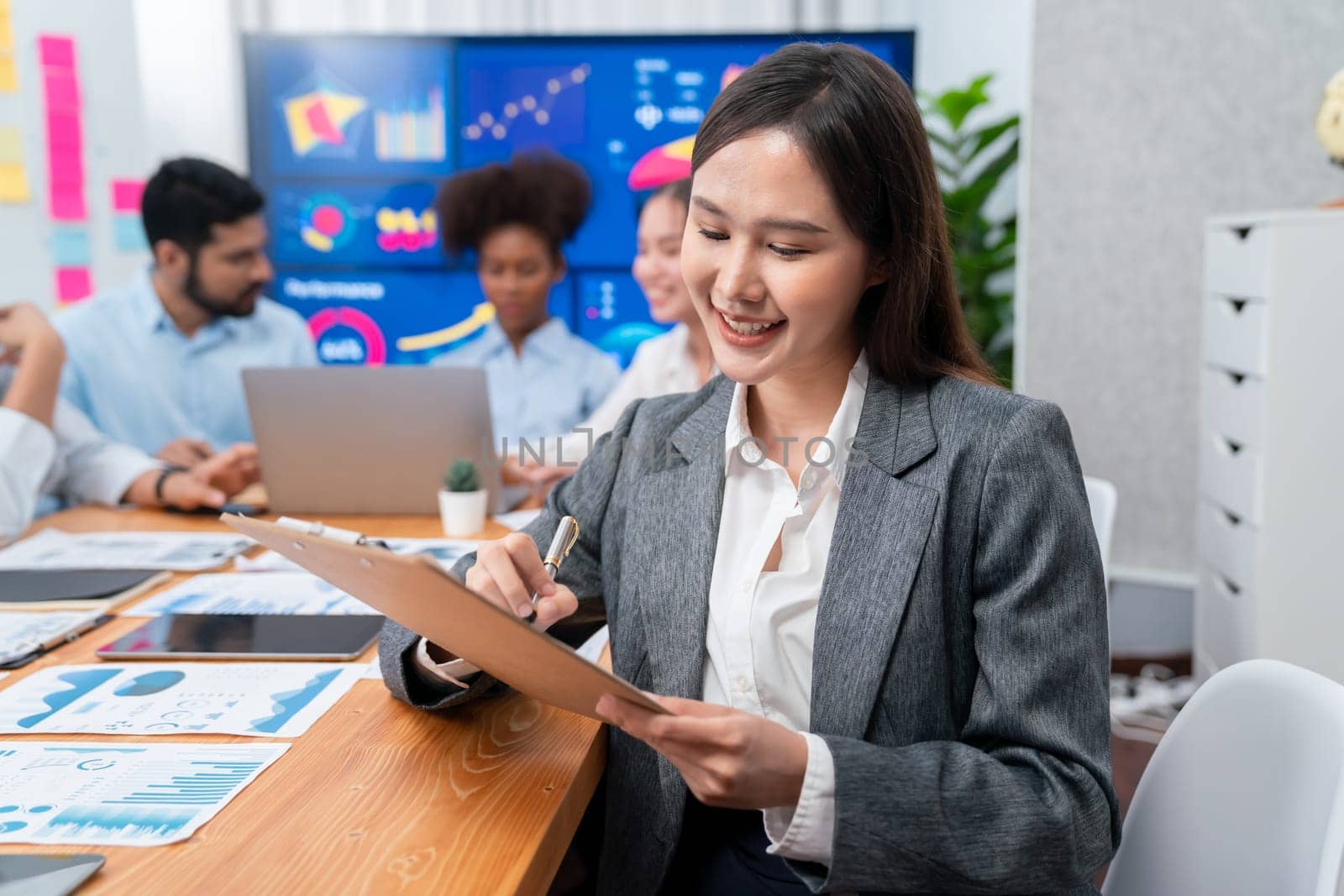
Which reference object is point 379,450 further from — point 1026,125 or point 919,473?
point 1026,125

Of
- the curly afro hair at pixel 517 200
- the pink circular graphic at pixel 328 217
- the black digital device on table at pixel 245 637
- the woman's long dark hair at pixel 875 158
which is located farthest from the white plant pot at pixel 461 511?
the pink circular graphic at pixel 328 217

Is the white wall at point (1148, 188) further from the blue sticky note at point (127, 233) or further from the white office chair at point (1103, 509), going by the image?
the blue sticky note at point (127, 233)

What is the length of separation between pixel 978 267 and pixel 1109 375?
61cm

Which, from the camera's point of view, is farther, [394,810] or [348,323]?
[348,323]

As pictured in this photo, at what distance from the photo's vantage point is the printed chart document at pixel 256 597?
148 cm

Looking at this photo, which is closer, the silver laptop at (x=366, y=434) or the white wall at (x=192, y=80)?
the silver laptop at (x=366, y=434)

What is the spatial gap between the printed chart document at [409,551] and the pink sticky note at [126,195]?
7.87ft

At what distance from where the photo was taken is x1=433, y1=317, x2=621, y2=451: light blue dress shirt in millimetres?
3316

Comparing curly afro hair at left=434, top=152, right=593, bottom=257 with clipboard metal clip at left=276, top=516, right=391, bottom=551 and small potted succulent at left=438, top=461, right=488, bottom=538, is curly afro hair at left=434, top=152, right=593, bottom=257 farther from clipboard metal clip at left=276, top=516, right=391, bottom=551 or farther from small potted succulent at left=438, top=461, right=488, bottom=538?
clipboard metal clip at left=276, top=516, right=391, bottom=551

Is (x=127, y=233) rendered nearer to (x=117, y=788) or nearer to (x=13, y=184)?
(x=13, y=184)

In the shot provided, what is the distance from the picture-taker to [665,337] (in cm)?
291

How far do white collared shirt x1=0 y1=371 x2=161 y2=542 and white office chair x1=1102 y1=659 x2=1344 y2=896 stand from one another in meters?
1.82

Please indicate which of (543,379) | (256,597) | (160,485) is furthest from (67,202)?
(256,597)

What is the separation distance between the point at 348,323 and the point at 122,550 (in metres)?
1.95
